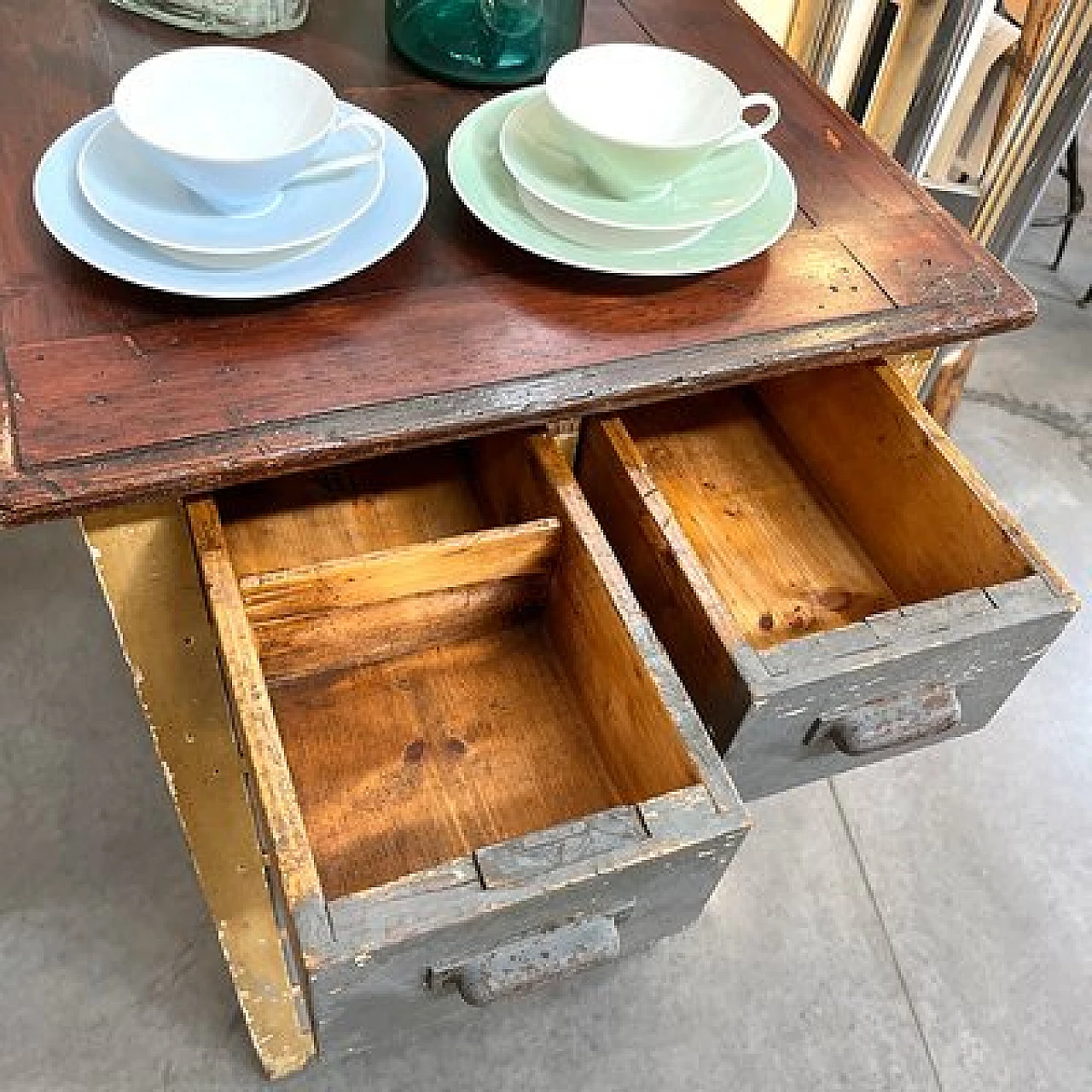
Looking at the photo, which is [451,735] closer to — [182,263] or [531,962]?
[531,962]

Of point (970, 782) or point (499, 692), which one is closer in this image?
point (499, 692)

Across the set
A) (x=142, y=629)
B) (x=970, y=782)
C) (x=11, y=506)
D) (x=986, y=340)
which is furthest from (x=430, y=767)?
(x=986, y=340)

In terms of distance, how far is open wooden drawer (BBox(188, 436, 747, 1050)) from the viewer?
0.55 metres

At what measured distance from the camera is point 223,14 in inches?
31.7

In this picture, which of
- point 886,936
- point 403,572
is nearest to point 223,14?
point 403,572

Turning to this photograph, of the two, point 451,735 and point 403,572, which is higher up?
point 403,572

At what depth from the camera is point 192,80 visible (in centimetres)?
64

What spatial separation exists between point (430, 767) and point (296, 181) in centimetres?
38

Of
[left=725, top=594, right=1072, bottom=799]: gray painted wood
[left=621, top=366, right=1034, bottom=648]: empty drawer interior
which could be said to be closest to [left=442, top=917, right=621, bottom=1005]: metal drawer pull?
[left=725, top=594, right=1072, bottom=799]: gray painted wood

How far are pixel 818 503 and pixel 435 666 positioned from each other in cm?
34

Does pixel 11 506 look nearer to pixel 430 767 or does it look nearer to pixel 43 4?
pixel 430 767

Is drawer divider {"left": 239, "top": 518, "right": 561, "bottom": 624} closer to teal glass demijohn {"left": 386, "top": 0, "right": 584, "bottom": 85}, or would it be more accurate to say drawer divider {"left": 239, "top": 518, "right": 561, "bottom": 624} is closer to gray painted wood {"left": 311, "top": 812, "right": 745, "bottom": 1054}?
gray painted wood {"left": 311, "top": 812, "right": 745, "bottom": 1054}

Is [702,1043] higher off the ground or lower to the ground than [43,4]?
lower

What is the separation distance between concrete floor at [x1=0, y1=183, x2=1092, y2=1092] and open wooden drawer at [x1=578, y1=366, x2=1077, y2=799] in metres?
0.50
